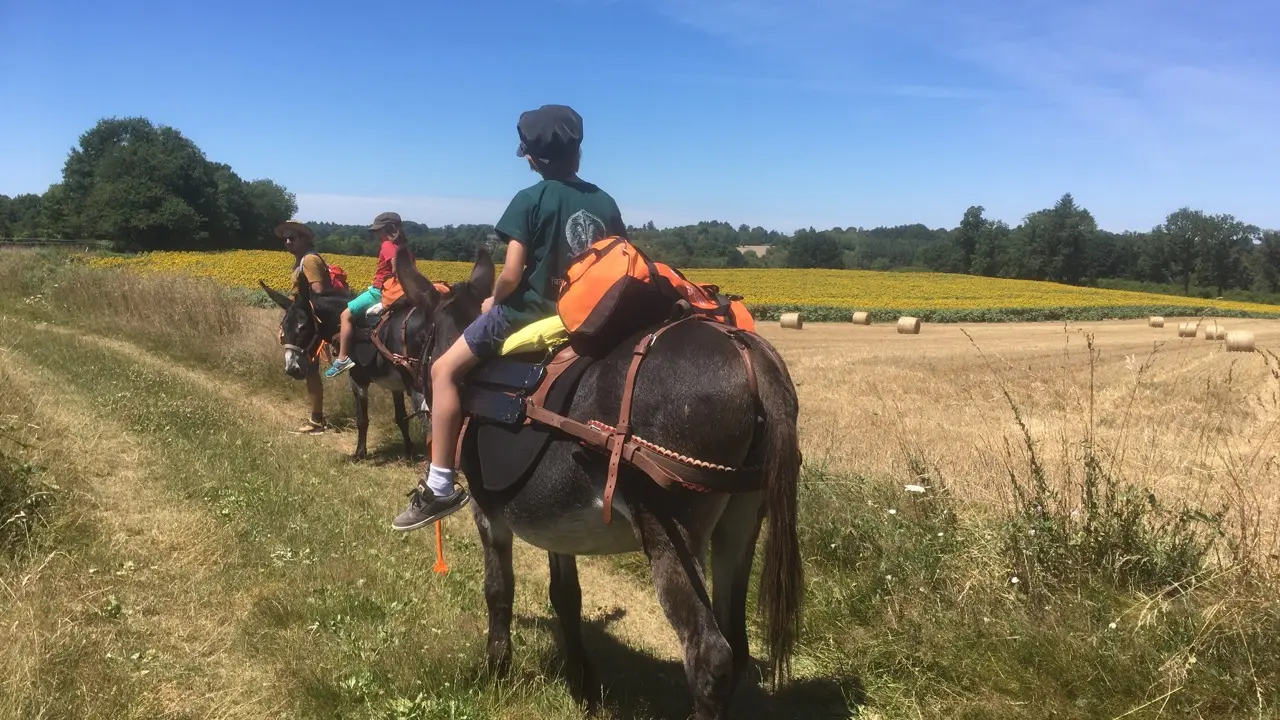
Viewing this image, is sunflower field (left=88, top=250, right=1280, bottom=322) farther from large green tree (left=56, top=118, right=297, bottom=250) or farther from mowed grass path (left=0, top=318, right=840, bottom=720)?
mowed grass path (left=0, top=318, right=840, bottom=720)

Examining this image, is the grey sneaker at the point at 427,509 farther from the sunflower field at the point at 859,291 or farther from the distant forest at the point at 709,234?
the distant forest at the point at 709,234

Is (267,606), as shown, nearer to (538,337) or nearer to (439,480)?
(439,480)

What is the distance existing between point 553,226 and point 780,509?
1631 millimetres

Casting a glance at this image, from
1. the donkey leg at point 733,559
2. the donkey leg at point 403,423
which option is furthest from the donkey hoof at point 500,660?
the donkey leg at point 403,423

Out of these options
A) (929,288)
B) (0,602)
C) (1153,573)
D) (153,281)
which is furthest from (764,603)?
(929,288)

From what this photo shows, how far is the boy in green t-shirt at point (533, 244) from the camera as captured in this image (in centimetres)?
349

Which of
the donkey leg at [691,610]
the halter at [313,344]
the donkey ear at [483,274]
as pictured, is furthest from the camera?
the halter at [313,344]

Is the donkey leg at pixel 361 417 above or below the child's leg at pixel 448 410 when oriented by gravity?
below

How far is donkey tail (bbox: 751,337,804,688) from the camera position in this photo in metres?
3.00

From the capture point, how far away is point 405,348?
786cm

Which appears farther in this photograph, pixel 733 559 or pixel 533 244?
pixel 533 244

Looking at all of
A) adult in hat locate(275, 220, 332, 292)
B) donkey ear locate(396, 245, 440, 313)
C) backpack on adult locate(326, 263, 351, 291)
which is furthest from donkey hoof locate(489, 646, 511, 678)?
backpack on adult locate(326, 263, 351, 291)

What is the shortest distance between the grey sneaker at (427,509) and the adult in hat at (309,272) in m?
6.53

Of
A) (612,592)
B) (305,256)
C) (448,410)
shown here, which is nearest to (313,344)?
(305,256)
